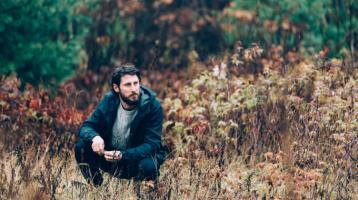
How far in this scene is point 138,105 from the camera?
5.12 m

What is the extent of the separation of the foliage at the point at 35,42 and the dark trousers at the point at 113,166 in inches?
116

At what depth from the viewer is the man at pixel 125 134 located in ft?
16.5

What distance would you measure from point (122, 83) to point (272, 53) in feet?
12.9

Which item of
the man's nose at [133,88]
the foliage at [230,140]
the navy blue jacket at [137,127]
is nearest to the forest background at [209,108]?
the foliage at [230,140]

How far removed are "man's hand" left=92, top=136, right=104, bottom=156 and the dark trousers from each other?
0.20 metres

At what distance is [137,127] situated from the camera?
514cm

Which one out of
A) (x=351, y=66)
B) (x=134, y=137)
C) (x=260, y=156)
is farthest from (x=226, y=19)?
(x=134, y=137)

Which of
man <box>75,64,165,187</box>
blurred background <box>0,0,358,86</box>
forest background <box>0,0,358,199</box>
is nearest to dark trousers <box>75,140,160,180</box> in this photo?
man <box>75,64,165,187</box>

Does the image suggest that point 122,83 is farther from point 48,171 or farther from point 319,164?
point 319,164

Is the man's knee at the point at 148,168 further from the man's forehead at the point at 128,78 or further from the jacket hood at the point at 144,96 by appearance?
the man's forehead at the point at 128,78

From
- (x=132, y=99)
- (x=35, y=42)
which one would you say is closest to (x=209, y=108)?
(x=132, y=99)

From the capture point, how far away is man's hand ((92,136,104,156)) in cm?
488

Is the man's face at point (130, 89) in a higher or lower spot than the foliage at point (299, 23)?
lower

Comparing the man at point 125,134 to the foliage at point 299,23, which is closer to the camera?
the man at point 125,134
